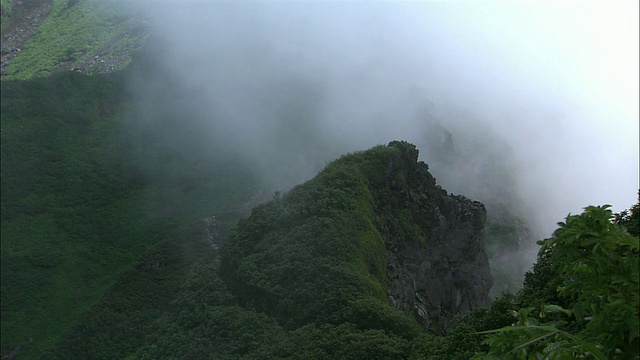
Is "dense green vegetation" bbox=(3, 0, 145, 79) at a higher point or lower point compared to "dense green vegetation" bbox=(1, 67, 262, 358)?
higher

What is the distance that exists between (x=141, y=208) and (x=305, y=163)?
1222cm

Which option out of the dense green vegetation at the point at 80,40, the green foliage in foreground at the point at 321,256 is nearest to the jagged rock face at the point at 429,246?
the green foliage in foreground at the point at 321,256

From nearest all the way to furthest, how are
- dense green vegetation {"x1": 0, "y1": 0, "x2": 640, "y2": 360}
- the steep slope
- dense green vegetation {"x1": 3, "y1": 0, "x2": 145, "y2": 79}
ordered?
dense green vegetation {"x1": 0, "y1": 0, "x2": 640, "y2": 360}
the steep slope
dense green vegetation {"x1": 3, "y1": 0, "x2": 145, "y2": 79}

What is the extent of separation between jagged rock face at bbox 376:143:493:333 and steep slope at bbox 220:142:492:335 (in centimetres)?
6

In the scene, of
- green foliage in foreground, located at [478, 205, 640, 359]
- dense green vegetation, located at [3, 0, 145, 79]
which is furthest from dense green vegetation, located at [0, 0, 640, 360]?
dense green vegetation, located at [3, 0, 145, 79]

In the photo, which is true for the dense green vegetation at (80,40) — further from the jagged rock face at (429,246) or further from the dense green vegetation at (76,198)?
the jagged rock face at (429,246)

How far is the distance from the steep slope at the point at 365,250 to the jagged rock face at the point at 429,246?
6 centimetres

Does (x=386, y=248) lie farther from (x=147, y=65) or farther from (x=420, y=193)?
(x=147, y=65)

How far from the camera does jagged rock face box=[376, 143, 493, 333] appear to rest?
95.1ft

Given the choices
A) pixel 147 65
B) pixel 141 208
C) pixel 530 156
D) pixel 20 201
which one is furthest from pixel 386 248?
pixel 530 156

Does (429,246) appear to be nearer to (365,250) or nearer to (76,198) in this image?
(365,250)

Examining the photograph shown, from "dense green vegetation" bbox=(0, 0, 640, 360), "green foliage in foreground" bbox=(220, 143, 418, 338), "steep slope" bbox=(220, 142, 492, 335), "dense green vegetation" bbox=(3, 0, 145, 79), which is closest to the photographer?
"dense green vegetation" bbox=(0, 0, 640, 360)

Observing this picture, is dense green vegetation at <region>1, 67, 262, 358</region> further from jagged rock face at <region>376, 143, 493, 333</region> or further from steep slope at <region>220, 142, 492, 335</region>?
jagged rock face at <region>376, 143, 493, 333</region>

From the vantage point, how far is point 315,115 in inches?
2023
